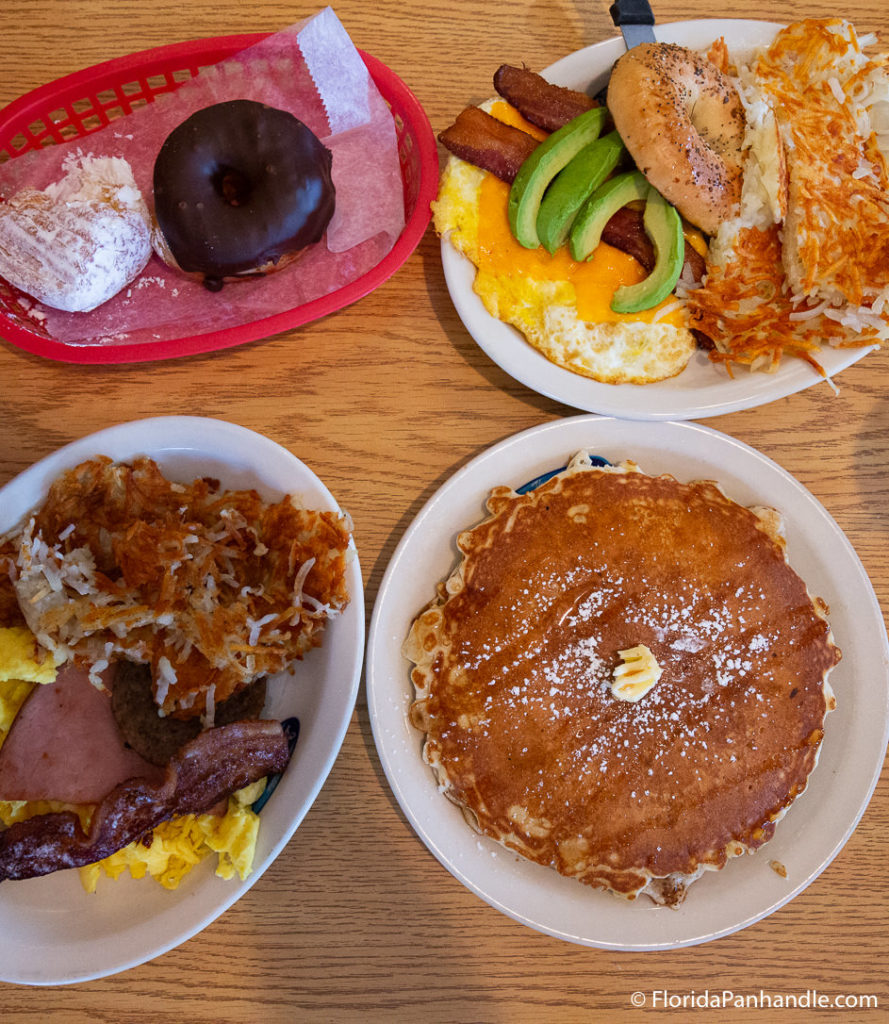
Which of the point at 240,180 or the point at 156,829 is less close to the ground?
the point at 240,180

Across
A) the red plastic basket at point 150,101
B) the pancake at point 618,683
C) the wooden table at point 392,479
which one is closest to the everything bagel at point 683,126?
the wooden table at point 392,479

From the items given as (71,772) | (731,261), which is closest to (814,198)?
(731,261)

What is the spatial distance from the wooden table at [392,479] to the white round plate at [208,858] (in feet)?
0.66

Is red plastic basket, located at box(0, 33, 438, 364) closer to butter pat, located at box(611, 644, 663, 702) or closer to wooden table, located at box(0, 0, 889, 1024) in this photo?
wooden table, located at box(0, 0, 889, 1024)

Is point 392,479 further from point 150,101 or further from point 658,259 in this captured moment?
point 150,101

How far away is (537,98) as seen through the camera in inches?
67.0

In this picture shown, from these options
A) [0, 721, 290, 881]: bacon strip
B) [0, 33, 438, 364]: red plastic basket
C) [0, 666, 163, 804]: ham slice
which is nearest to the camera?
[0, 721, 290, 881]: bacon strip

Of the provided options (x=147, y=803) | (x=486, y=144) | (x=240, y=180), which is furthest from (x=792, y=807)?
(x=240, y=180)

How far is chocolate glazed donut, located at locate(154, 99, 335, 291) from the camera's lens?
1.54 metres

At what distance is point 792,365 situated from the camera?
1.72 metres

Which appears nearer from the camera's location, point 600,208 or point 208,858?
point 208,858

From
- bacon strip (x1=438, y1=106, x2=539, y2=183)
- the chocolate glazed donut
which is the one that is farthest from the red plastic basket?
the chocolate glazed donut

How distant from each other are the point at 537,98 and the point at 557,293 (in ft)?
1.55

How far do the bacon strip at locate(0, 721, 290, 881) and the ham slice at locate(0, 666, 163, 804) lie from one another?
0.22 ft
